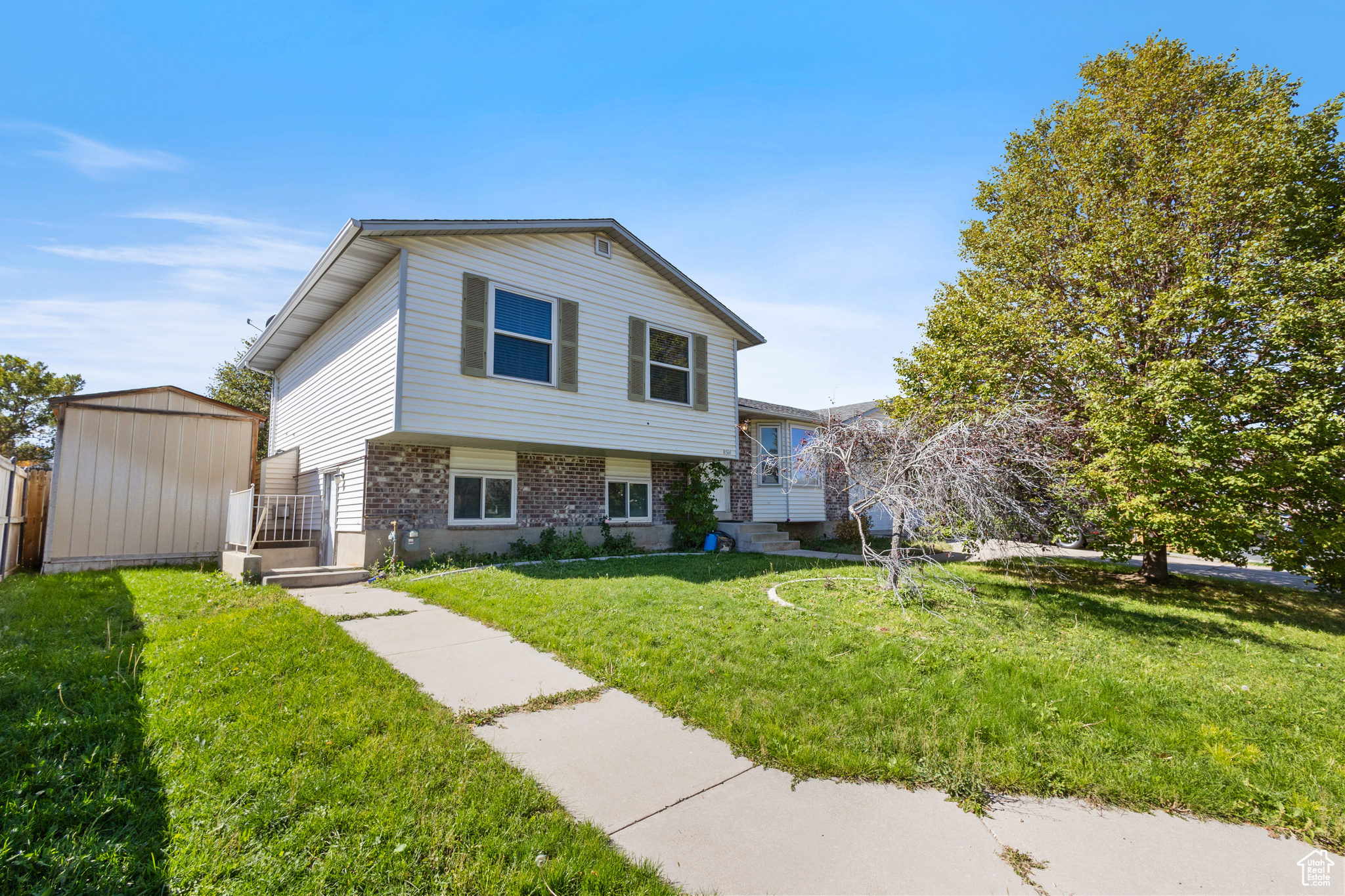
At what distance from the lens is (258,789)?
2588mm

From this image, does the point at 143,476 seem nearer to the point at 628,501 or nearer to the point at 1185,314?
the point at 628,501

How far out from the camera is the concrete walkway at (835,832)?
2242 millimetres

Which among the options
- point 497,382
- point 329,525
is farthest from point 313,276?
point 329,525

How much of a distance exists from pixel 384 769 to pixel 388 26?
9.10 metres

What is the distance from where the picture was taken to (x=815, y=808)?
8.81ft

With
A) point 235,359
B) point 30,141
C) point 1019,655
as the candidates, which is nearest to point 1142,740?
point 1019,655

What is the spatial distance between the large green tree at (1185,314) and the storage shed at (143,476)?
13.3 m

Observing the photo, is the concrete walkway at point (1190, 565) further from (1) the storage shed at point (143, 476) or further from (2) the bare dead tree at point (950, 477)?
(1) the storage shed at point (143, 476)

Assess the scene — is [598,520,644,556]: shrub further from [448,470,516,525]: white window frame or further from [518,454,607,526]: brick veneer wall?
[448,470,516,525]: white window frame

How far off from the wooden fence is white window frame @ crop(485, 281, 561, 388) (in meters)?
6.29

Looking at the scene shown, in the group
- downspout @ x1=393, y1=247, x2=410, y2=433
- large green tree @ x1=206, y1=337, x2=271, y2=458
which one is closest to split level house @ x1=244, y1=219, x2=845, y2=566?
downspout @ x1=393, y1=247, x2=410, y2=433

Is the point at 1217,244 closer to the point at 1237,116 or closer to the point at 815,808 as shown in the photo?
the point at 1237,116

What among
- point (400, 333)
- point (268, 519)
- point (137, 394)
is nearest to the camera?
point (400, 333)

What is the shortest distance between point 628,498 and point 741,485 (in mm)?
3943
